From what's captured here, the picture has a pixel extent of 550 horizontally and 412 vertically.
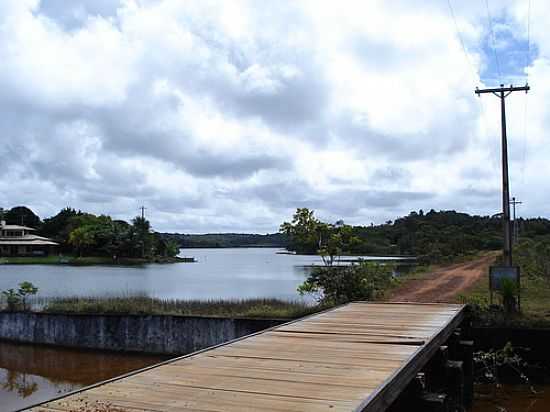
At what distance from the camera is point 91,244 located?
77.9m

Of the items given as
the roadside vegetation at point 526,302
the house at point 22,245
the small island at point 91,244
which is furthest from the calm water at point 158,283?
the house at point 22,245

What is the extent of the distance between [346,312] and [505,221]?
6.65m

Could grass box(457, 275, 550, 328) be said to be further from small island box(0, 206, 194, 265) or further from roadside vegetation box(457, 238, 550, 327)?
small island box(0, 206, 194, 265)

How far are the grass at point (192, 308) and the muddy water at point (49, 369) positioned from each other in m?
1.19

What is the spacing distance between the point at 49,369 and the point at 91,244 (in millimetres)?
65885

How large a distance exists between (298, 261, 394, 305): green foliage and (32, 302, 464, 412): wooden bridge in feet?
23.8

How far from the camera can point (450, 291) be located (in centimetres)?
2123

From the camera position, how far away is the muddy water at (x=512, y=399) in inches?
416

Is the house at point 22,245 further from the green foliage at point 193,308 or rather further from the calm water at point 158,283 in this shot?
the green foliage at point 193,308

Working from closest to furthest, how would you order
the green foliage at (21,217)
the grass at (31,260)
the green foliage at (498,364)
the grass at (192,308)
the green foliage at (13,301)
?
the green foliage at (498,364) → the grass at (192,308) → the green foliage at (13,301) → the grass at (31,260) → the green foliage at (21,217)

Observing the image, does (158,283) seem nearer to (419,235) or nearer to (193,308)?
(193,308)

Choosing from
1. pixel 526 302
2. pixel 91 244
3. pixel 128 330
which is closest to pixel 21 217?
pixel 91 244

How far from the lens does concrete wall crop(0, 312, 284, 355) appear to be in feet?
49.2

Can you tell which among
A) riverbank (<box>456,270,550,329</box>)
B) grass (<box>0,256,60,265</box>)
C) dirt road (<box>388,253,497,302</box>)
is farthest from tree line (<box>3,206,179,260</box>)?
riverbank (<box>456,270,550,329</box>)
